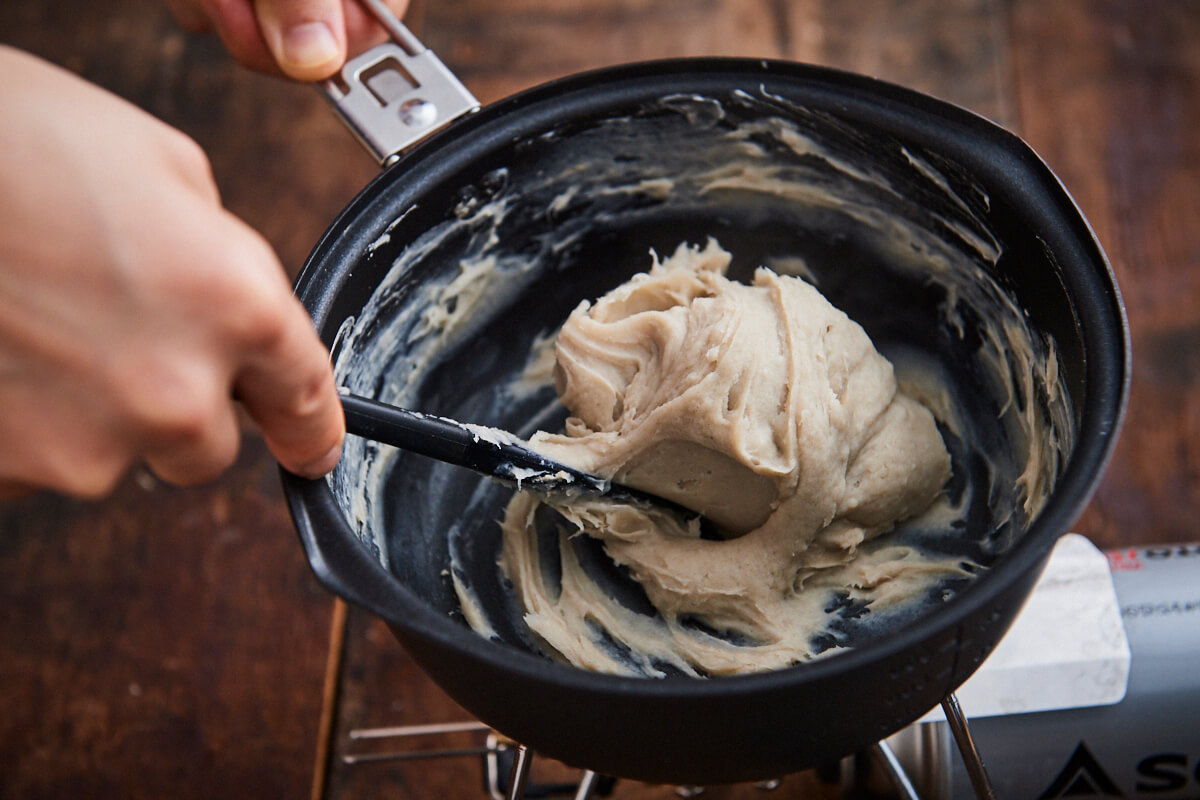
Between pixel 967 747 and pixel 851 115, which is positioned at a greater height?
pixel 851 115

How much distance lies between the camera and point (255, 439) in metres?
1.75

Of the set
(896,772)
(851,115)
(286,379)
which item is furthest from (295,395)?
(896,772)

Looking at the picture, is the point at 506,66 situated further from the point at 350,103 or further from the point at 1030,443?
the point at 1030,443

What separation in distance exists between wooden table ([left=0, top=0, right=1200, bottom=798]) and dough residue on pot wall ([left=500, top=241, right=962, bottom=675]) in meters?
0.39

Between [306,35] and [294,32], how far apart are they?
18mm

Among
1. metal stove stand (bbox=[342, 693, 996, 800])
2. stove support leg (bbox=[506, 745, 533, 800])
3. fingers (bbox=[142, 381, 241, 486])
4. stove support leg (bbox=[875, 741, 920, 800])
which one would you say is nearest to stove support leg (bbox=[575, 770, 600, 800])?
metal stove stand (bbox=[342, 693, 996, 800])

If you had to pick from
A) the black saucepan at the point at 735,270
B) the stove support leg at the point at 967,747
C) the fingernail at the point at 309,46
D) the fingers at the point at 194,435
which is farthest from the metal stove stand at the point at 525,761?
the fingernail at the point at 309,46

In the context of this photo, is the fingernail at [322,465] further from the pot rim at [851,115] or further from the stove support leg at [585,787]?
the stove support leg at [585,787]

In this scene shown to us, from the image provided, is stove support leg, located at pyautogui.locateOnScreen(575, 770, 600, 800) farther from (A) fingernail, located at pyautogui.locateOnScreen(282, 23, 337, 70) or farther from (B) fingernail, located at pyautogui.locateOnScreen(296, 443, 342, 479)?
(A) fingernail, located at pyautogui.locateOnScreen(282, 23, 337, 70)

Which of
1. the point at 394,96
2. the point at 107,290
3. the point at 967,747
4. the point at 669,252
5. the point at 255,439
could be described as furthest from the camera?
the point at 255,439

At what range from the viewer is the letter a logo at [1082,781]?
1172 mm

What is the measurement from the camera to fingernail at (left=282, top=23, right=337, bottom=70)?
113cm

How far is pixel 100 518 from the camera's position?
170cm

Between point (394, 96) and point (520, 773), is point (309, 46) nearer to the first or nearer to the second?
point (394, 96)
